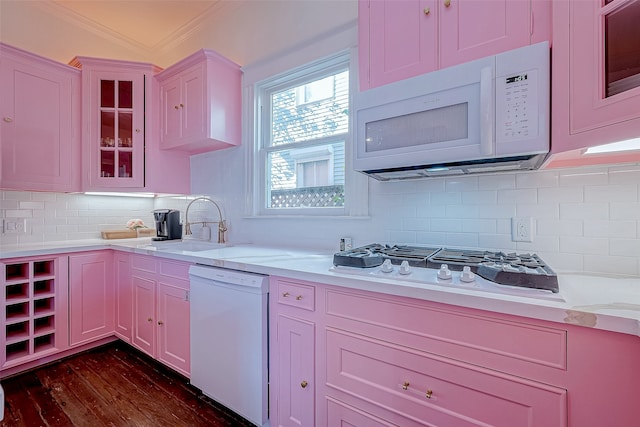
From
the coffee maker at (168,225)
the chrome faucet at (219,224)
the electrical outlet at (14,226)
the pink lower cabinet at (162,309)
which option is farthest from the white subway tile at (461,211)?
the electrical outlet at (14,226)

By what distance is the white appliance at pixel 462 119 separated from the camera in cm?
105

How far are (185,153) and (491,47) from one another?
2686mm

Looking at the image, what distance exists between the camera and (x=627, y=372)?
0.75 meters

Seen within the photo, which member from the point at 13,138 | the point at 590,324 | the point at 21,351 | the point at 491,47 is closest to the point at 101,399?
the point at 21,351

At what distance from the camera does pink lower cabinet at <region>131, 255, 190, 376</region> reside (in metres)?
1.88

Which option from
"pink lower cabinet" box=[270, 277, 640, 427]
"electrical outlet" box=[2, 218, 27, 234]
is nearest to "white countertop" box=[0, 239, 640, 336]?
"pink lower cabinet" box=[270, 277, 640, 427]

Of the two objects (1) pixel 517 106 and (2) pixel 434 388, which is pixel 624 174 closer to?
(1) pixel 517 106

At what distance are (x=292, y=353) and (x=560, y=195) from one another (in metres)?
1.43

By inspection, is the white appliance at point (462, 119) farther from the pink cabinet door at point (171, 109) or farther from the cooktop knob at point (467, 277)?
the pink cabinet door at point (171, 109)

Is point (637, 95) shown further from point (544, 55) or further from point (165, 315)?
point (165, 315)

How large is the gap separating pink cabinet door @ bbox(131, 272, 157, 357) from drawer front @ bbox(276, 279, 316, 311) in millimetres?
1256

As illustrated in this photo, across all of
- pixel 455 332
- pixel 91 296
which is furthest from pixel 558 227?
pixel 91 296

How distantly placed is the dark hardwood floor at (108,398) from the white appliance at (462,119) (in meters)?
1.70

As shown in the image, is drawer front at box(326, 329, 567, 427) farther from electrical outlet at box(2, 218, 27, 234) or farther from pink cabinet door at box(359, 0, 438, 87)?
electrical outlet at box(2, 218, 27, 234)
